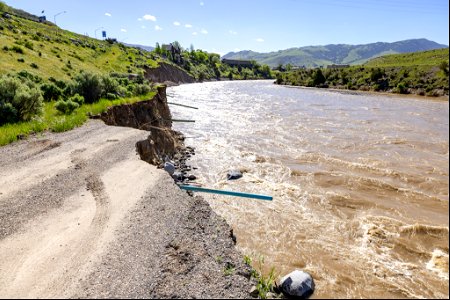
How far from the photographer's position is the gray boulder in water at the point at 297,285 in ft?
35.8

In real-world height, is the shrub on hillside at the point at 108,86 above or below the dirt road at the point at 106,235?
above

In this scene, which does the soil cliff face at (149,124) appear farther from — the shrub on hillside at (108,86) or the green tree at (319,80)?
the green tree at (319,80)

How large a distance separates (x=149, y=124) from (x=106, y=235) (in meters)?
23.6

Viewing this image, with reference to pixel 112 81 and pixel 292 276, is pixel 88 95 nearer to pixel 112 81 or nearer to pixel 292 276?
pixel 112 81

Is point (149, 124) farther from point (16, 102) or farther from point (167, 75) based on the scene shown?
point (167, 75)

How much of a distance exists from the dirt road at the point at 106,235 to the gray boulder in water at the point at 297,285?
1.76 metres

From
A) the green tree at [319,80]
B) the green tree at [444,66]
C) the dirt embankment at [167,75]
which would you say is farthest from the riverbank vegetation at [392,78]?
the green tree at [444,66]

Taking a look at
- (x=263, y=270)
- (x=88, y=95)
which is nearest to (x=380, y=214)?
(x=263, y=270)

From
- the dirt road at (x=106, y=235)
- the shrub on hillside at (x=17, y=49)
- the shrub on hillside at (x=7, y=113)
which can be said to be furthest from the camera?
the shrub on hillside at (x=17, y=49)

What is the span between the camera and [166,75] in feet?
419

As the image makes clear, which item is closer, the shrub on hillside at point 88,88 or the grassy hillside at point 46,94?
the grassy hillside at point 46,94

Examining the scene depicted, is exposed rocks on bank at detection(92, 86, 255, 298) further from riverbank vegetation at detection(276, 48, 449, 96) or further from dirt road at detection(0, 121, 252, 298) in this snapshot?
riverbank vegetation at detection(276, 48, 449, 96)

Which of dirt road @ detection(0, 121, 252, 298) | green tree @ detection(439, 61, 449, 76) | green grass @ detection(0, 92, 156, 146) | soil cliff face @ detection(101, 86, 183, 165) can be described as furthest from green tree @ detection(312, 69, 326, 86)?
green tree @ detection(439, 61, 449, 76)

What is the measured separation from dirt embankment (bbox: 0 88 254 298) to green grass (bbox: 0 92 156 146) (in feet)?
9.36
